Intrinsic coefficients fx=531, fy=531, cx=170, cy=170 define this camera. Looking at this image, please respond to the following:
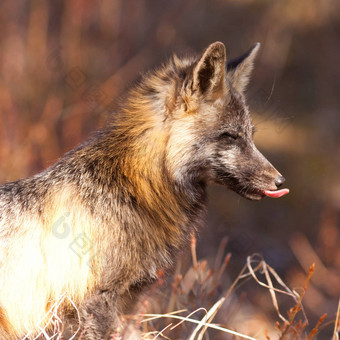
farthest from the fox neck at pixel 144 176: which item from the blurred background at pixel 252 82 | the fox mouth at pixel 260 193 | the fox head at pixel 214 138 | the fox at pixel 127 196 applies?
the blurred background at pixel 252 82

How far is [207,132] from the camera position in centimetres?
375

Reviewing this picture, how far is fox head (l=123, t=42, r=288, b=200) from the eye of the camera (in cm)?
372

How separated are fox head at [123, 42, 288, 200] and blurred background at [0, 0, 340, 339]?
518 cm

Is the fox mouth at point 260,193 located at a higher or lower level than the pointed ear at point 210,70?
lower

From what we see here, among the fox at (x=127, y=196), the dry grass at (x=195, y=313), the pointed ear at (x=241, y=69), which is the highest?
the pointed ear at (x=241, y=69)

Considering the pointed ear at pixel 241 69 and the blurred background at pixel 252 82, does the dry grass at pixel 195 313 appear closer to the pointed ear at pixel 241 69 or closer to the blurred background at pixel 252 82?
the pointed ear at pixel 241 69

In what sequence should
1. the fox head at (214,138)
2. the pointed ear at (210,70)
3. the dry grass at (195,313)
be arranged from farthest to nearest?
the fox head at (214,138)
the pointed ear at (210,70)
the dry grass at (195,313)

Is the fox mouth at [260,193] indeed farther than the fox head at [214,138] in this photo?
Yes

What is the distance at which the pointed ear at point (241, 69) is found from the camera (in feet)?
13.6

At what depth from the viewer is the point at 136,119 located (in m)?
3.87

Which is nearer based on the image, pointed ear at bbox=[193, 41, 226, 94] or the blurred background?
pointed ear at bbox=[193, 41, 226, 94]

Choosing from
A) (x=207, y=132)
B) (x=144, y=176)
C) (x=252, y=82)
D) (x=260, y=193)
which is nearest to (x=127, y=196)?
(x=144, y=176)

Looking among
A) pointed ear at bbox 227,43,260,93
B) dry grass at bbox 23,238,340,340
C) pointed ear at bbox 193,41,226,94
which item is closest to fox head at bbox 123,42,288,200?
pointed ear at bbox 193,41,226,94

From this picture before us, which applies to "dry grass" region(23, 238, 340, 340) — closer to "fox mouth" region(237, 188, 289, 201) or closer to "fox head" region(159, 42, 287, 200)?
"fox mouth" region(237, 188, 289, 201)
